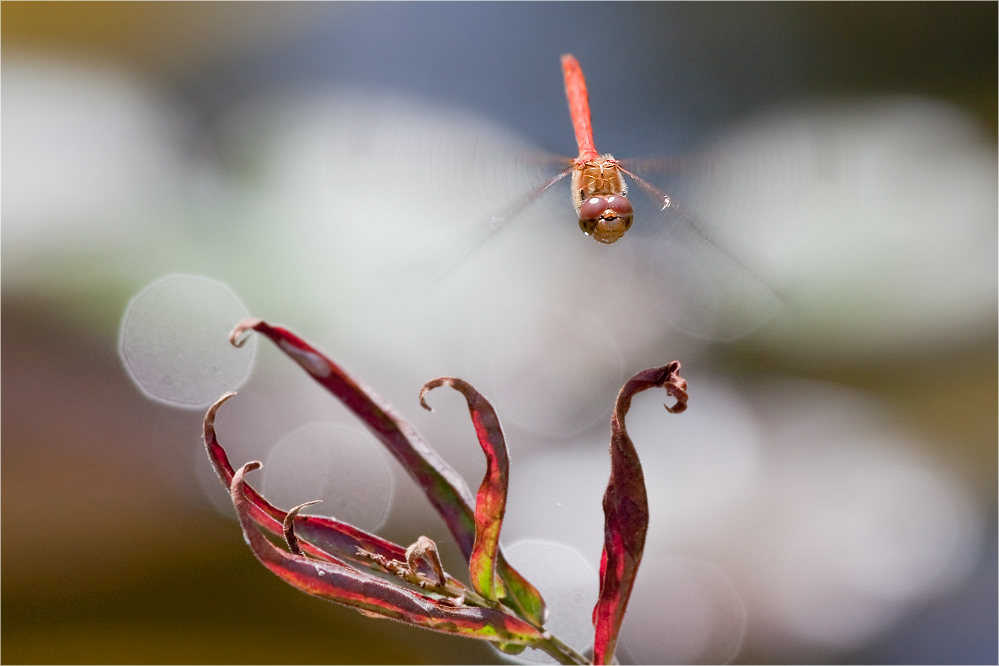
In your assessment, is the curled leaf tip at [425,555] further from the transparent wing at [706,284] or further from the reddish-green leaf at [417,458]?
the transparent wing at [706,284]

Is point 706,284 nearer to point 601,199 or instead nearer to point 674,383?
point 601,199

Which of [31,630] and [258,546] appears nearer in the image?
[258,546]

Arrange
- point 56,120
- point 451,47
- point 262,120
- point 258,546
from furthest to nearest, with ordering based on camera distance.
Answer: point 451,47, point 262,120, point 56,120, point 258,546

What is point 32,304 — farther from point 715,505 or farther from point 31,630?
point 715,505

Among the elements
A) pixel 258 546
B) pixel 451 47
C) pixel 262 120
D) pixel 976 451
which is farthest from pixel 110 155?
pixel 976 451

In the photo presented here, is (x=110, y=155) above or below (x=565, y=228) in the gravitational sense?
below
